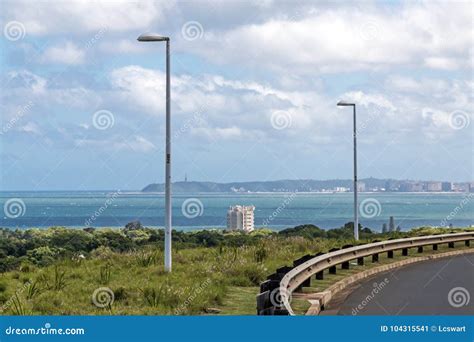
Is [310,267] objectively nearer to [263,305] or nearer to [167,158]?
[167,158]

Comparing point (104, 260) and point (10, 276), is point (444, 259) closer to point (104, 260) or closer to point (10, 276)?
point (104, 260)

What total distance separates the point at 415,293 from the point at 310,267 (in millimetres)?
2565

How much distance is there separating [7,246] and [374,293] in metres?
20.7

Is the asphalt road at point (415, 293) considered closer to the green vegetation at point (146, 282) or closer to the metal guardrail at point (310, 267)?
the metal guardrail at point (310, 267)

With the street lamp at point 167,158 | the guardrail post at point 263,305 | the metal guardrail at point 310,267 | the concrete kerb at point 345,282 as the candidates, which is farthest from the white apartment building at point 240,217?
the guardrail post at point 263,305

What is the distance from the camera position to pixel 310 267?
2178 cm

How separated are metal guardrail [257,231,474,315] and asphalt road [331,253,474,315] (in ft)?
3.41

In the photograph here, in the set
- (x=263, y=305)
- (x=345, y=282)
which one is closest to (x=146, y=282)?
(x=263, y=305)

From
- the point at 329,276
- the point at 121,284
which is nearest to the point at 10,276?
the point at 121,284

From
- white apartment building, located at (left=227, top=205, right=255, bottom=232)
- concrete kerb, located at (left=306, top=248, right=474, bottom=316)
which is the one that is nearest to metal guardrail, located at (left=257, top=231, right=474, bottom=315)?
concrete kerb, located at (left=306, top=248, right=474, bottom=316)

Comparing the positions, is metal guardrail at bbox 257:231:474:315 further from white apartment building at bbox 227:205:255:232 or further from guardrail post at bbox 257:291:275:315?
white apartment building at bbox 227:205:255:232

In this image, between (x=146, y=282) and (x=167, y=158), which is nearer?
(x=146, y=282)

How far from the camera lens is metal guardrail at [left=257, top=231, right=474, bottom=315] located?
1495 centimetres

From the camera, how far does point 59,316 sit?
51.0 feet
